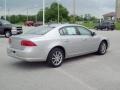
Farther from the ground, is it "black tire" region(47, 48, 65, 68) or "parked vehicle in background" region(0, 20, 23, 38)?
"parked vehicle in background" region(0, 20, 23, 38)

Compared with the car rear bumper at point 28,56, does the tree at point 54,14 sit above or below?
above

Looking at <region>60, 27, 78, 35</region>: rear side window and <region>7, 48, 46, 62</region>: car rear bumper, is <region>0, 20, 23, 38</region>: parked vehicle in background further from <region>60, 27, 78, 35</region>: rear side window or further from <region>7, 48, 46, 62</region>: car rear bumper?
<region>7, 48, 46, 62</region>: car rear bumper

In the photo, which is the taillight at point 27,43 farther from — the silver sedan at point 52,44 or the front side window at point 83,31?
the front side window at point 83,31

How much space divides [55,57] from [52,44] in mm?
484

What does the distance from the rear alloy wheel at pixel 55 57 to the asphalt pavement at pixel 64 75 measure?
0.67ft

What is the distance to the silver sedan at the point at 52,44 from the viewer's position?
24.2 feet

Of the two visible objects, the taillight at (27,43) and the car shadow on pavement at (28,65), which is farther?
the car shadow on pavement at (28,65)

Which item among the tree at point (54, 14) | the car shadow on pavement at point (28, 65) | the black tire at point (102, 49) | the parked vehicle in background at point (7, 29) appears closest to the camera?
the car shadow on pavement at point (28, 65)

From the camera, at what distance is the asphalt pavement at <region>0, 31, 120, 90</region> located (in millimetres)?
5703

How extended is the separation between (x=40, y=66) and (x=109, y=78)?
2.66 m

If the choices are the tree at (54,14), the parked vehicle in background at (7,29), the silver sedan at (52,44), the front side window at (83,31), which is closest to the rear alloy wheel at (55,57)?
the silver sedan at (52,44)

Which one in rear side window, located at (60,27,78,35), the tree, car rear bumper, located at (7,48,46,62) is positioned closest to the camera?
car rear bumper, located at (7,48,46,62)

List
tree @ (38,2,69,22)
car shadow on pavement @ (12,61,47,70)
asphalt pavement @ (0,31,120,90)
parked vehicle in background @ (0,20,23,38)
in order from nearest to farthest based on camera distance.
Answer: asphalt pavement @ (0,31,120,90), car shadow on pavement @ (12,61,47,70), parked vehicle in background @ (0,20,23,38), tree @ (38,2,69,22)

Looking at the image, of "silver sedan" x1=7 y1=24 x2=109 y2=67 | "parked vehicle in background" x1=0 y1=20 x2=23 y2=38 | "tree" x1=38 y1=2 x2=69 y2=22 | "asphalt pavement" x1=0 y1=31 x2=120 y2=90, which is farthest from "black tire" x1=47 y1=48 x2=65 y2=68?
"tree" x1=38 y1=2 x2=69 y2=22
